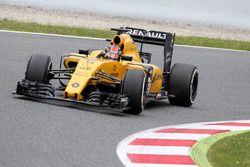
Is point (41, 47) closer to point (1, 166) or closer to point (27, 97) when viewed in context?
point (27, 97)

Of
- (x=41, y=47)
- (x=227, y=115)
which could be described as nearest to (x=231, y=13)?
(x=41, y=47)

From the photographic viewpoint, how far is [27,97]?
12.2 m

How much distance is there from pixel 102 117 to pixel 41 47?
7.17 m

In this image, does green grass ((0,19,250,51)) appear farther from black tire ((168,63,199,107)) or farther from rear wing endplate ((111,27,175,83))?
black tire ((168,63,199,107))

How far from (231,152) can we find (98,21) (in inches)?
578

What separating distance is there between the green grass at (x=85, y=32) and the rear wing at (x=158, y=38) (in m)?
7.18

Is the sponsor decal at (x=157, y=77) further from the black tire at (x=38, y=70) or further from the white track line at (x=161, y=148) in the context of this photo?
the black tire at (x=38, y=70)

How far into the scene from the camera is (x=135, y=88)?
11.7 meters

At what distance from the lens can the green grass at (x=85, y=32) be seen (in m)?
20.8

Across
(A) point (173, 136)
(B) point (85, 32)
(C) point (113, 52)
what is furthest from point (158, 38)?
(B) point (85, 32)

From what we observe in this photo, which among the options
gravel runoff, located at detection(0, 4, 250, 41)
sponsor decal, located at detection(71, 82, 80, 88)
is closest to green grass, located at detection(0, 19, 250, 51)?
gravel runoff, located at detection(0, 4, 250, 41)

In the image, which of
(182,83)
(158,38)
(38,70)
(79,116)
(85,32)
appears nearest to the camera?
(79,116)

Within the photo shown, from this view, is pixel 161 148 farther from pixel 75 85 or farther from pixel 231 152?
pixel 75 85

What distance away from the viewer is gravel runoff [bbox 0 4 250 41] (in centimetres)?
2280
